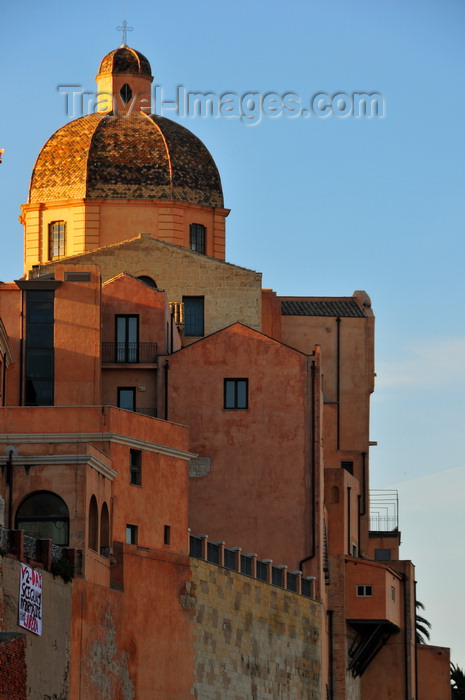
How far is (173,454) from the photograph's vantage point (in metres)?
59.0

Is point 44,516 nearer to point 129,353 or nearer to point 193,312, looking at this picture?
point 129,353

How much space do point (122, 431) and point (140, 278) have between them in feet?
63.8

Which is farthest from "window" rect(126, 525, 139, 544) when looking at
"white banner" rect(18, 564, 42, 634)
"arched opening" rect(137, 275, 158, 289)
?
"arched opening" rect(137, 275, 158, 289)

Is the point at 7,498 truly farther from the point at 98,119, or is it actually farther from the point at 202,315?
the point at 98,119

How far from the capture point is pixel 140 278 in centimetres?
7569

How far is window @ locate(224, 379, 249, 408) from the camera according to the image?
2635 inches

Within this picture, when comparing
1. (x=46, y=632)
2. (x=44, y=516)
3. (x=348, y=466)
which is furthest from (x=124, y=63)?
(x=46, y=632)

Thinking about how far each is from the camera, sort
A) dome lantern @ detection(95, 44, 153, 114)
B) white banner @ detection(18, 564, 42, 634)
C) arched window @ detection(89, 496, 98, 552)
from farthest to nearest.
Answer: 1. dome lantern @ detection(95, 44, 153, 114)
2. arched window @ detection(89, 496, 98, 552)
3. white banner @ detection(18, 564, 42, 634)

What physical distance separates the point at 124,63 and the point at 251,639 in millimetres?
31000

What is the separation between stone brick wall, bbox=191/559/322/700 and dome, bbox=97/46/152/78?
27470mm

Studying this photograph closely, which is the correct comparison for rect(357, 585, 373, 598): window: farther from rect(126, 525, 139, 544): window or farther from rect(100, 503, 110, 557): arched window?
rect(100, 503, 110, 557): arched window

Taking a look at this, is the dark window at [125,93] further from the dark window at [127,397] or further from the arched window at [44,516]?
the arched window at [44,516]

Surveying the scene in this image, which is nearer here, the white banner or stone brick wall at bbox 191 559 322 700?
the white banner

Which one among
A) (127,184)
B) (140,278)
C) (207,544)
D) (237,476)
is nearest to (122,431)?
(207,544)
